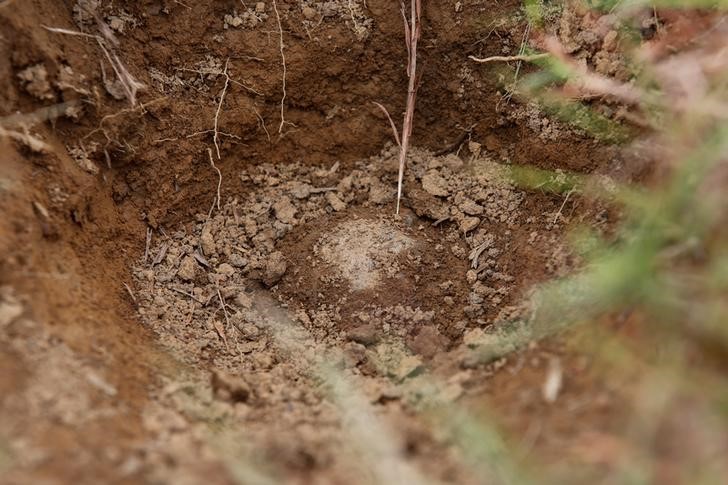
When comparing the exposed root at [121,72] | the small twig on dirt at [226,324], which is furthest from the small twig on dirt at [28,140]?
the small twig on dirt at [226,324]

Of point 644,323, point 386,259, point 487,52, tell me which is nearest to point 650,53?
point 487,52

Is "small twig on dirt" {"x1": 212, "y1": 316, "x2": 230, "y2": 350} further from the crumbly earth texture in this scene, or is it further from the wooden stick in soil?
the wooden stick in soil

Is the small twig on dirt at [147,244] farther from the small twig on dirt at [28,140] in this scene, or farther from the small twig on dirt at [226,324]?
the small twig on dirt at [28,140]

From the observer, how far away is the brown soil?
1357 mm

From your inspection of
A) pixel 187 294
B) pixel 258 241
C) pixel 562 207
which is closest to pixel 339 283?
pixel 258 241

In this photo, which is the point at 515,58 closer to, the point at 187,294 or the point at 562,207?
the point at 562,207

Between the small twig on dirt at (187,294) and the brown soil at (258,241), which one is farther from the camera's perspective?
the small twig on dirt at (187,294)

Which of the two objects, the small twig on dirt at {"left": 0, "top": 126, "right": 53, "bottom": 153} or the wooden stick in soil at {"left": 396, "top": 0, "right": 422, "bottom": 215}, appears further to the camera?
the wooden stick in soil at {"left": 396, "top": 0, "right": 422, "bottom": 215}

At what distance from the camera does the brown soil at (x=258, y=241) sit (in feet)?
4.45

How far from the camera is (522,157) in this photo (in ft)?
7.02

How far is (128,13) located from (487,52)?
3.73 ft

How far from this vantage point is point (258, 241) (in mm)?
2191

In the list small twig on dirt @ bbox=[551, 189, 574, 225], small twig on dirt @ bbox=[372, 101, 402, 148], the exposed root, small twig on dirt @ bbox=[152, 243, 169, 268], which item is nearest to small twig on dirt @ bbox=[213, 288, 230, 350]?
small twig on dirt @ bbox=[152, 243, 169, 268]

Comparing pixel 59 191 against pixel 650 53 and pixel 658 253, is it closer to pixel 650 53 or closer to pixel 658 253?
pixel 658 253
